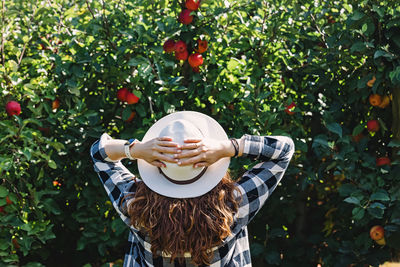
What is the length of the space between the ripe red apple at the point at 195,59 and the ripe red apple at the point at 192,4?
0.74ft

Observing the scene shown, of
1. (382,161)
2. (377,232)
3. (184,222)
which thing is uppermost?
(184,222)

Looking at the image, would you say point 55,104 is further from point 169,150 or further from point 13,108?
point 169,150

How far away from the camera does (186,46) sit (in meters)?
2.63

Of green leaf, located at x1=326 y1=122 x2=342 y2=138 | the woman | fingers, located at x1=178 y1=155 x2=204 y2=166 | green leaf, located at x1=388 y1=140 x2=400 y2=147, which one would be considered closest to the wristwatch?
the woman

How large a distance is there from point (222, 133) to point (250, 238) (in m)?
1.53

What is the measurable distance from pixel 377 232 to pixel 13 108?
189 centimetres

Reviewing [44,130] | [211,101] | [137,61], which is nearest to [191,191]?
[137,61]

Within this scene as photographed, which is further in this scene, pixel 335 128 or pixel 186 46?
pixel 186 46

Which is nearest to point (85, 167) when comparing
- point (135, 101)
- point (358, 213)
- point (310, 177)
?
point (135, 101)

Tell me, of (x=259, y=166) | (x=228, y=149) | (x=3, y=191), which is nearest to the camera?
(x=228, y=149)

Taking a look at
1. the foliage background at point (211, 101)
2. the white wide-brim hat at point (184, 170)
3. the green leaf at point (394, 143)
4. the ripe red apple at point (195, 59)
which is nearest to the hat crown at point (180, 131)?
the white wide-brim hat at point (184, 170)

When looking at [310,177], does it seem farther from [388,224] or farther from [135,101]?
[135,101]

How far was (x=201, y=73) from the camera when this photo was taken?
271 cm

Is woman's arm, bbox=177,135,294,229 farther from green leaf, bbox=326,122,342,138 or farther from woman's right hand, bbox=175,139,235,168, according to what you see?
green leaf, bbox=326,122,342,138
